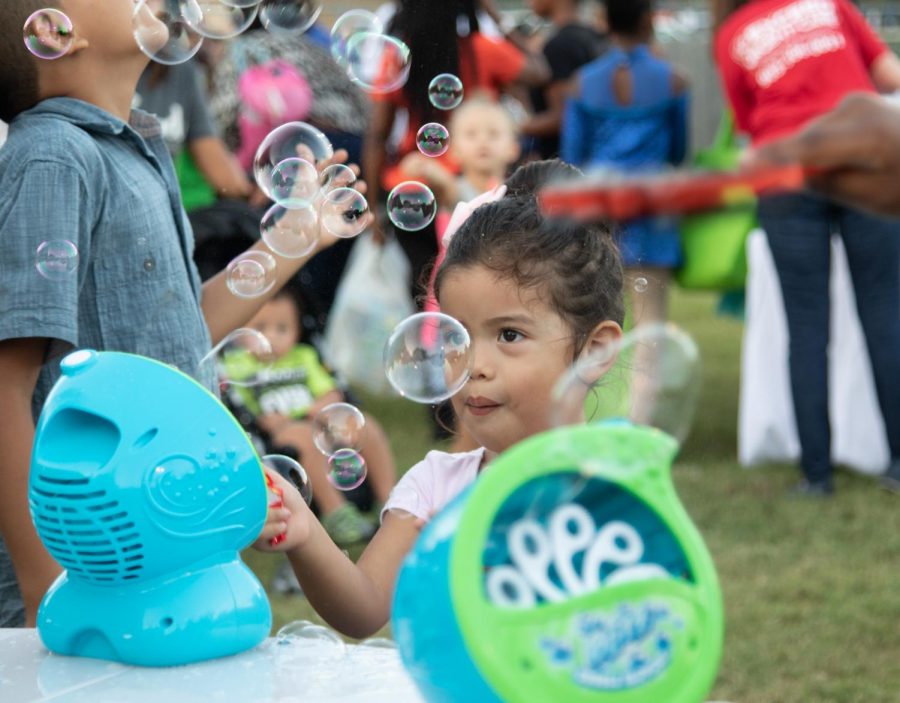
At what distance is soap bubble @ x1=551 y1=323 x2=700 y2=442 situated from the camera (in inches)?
48.8

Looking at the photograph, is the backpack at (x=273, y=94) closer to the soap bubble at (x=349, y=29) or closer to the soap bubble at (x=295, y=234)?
the soap bubble at (x=349, y=29)

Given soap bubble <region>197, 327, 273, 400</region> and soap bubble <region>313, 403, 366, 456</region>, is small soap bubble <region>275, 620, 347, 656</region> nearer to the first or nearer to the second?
soap bubble <region>313, 403, 366, 456</region>

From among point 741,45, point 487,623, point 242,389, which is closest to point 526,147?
point 741,45

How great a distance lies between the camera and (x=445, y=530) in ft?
3.28

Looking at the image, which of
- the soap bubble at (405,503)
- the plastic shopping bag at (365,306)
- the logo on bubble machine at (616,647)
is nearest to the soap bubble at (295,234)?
the soap bubble at (405,503)

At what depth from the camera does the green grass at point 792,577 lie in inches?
112

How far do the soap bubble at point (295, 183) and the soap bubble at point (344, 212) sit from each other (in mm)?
31

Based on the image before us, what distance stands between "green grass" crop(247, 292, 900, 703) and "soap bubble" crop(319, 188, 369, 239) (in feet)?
4.42

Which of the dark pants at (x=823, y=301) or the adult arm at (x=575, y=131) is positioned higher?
the adult arm at (x=575, y=131)

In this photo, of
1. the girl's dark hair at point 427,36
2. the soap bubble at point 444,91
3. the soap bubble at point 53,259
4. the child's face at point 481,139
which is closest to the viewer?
the soap bubble at point 53,259

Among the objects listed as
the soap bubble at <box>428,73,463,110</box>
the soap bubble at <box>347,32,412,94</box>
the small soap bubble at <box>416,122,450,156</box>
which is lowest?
the small soap bubble at <box>416,122,450,156</box>

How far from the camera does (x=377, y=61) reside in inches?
90.7

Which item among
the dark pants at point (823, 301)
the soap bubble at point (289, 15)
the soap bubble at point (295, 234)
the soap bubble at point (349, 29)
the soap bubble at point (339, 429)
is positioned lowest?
the dark pants at point (823, 301)

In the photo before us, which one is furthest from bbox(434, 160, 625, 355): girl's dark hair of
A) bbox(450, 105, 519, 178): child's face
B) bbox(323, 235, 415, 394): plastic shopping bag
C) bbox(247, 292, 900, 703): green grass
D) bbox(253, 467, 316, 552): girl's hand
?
bbox(323, 235, 415, 394): plastic shopping bag
